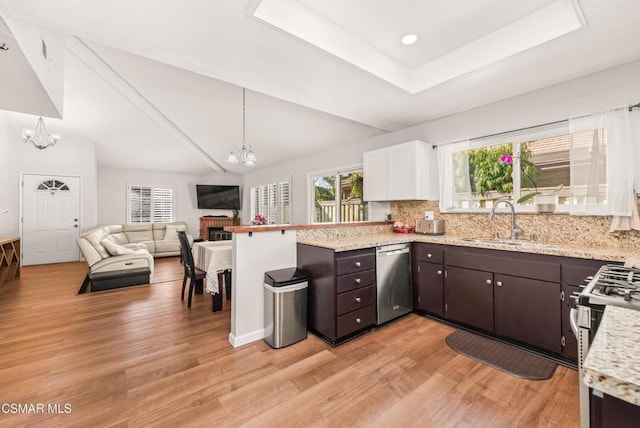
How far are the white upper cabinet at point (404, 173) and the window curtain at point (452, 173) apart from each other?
0.48 ft

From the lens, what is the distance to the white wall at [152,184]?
764 centimetres

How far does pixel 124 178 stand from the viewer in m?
7.89

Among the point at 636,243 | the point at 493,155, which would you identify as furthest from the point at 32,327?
the point at 636,243

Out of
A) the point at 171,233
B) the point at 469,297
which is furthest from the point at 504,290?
the point at 171,233

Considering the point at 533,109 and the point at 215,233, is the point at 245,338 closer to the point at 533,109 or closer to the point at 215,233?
the point at 533,109

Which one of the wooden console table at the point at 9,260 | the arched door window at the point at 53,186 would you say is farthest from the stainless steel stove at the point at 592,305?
the arched door window at the point at 53,186

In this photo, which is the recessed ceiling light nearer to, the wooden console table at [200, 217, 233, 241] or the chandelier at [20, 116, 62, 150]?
the chandelier at [20, 116, 62, 150]

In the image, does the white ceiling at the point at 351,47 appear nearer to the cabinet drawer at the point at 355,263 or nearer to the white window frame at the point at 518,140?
the white window frame at the point at 518,140

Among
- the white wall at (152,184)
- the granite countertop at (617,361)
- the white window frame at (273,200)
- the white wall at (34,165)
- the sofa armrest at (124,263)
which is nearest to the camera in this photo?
the granite countertop at (617,361)

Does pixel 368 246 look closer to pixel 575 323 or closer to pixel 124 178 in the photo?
pixel 575 323

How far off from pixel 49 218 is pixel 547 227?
29.5 feet

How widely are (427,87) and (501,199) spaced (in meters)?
1.48

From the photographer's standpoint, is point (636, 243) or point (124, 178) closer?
point (636, 243)

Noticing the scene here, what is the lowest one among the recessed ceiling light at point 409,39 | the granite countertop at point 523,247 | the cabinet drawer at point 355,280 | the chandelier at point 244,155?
the cabinet drawer at point 355,280
